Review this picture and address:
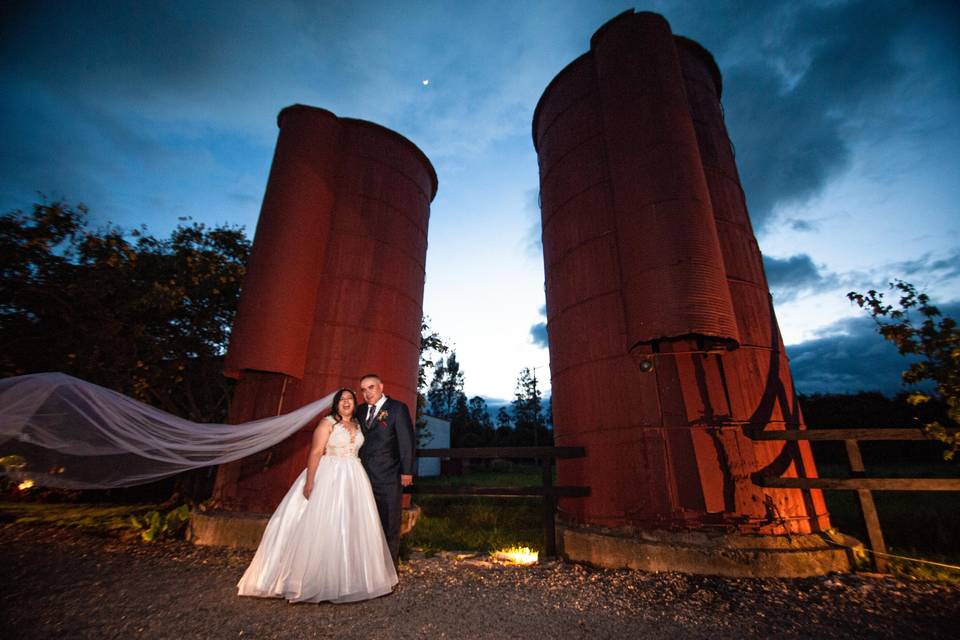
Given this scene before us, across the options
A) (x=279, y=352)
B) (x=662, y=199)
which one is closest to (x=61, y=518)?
(x=279, y=352)

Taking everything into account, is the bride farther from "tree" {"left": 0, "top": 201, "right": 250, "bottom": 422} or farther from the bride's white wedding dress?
"tree" {"left": 0, "top": 201, "right": 250, "bottom": 422}

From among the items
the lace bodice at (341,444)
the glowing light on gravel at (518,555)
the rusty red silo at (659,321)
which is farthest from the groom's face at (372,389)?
the rusty red silo at (659,321)

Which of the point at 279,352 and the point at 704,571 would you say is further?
the point at 279,352

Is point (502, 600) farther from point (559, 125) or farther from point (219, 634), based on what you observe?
point (559, 125)

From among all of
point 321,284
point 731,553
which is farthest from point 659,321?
point 321,284

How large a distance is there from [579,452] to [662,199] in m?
3.79

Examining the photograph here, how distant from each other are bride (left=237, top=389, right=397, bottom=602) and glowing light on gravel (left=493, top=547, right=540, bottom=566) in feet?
6.10

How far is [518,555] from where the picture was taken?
550cm

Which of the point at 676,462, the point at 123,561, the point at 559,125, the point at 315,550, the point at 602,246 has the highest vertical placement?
the point at 559,125

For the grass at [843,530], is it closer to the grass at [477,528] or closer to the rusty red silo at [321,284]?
the grass at [477,528]

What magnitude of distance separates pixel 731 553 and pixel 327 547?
4396 mm

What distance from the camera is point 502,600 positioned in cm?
387

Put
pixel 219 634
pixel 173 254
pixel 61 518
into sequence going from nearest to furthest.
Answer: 1. pixel 219 634
2. pixel 61 518
3. pixel 173 254

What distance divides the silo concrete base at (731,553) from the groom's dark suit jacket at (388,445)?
2.80 m
